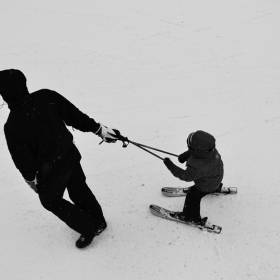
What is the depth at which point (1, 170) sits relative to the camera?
4113mm

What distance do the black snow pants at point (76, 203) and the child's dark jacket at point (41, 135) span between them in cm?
12

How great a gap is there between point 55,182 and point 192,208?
1413 millimetres

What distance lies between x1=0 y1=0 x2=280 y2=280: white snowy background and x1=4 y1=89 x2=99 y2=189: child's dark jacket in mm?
1147

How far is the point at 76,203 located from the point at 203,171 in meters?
1.30

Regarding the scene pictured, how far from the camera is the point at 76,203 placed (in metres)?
3.13

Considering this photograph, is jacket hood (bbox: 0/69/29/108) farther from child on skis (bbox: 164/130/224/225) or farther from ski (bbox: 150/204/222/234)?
ski (bbox: 150/204/222/234)

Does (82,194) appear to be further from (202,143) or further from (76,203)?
(202,143)

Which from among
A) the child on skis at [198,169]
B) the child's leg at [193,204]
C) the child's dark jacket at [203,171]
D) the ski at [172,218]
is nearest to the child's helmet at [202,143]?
the child on skis at [198,169]

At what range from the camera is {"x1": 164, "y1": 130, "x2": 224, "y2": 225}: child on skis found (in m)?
2.74

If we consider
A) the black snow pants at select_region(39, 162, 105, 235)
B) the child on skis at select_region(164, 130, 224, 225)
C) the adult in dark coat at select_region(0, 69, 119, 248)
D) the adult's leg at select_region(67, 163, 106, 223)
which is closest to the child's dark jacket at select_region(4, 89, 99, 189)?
the adult in dark coat at select_region(0, 69, 119, 248)

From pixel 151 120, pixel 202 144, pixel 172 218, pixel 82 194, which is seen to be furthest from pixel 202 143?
pixel 151 120

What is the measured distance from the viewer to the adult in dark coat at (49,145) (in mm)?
2225

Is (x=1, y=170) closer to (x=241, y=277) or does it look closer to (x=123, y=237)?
(x=123, y=237)

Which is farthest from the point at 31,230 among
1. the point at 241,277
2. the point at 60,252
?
the point at 241,277
